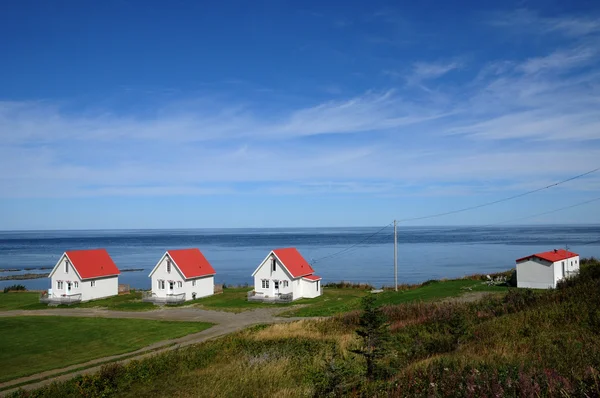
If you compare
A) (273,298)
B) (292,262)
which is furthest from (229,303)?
(292,262)

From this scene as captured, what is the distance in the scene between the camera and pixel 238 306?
4950 centimetres

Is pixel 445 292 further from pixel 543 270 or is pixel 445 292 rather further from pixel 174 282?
pixel 174 282

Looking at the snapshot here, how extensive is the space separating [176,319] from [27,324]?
12.0m

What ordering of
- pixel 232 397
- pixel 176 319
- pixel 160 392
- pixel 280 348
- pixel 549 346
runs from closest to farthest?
pixel 549 346 → pixel 232 397 → pixel 160 392 → pixel 280 348 → pixel 176 319

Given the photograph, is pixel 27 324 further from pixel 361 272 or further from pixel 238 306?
pixel 361 272

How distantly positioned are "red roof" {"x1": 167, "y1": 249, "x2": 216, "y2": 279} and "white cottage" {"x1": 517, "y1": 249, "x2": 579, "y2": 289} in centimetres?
3620

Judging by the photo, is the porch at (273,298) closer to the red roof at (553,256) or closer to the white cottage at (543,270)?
the white cottage at (543,270)

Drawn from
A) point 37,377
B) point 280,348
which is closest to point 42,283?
point 37,377

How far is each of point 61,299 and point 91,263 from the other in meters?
6.19

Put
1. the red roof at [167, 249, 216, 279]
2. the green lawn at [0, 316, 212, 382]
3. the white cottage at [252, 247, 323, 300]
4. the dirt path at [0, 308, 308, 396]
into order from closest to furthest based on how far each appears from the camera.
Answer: the dirt path at [0, 308, 308, 396]
the green lawn at [0, 316, 212, 382]
the white cottage at [252, 247, 323, 300]
the red roof at [167, 249, 216, 279]

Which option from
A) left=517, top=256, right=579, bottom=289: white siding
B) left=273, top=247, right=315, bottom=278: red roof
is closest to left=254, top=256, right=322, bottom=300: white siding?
left=273, top=247, right=315, bottom=278: red roof

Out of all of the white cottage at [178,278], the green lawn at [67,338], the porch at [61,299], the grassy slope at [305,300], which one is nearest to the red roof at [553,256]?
the grassy slope at [305,300]

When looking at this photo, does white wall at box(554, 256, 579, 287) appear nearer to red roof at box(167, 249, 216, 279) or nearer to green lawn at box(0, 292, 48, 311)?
red roof at box(167, 249, 216, 279)

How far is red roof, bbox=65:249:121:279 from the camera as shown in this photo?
Result: 57.2m
